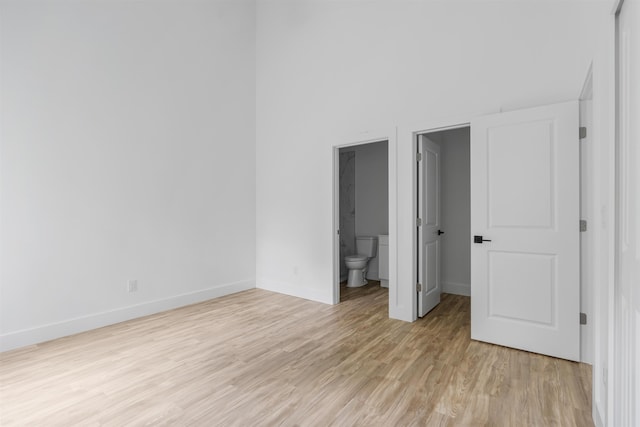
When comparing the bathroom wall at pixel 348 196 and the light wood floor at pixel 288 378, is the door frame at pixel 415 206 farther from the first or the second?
the bathroom wall at pixel 348 196

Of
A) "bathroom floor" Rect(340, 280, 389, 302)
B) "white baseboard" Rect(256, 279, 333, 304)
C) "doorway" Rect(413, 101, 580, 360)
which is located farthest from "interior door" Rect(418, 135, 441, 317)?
"white baseboard" Rect(256, 279, 333, 304)

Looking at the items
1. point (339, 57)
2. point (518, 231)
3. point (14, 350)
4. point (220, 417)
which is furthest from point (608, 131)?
point (14, 350)

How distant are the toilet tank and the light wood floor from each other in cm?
201

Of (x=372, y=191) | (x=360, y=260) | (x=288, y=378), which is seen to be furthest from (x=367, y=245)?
(x=288, y=378)

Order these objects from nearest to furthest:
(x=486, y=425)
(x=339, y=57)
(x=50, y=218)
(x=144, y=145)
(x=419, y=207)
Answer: (x=486, y=425)
(x=50, y=218)
(x=419, y=207)
(x=144, y=145)
(x=339, y=57)

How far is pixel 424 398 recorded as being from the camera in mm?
2064

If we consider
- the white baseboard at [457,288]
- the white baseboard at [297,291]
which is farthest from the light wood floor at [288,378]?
the white baseboard at [457,288]

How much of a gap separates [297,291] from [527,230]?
112 inches

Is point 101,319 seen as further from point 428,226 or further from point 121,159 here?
point 428,226

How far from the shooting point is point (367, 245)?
5.48m

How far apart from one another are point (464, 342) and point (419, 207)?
1367 mm

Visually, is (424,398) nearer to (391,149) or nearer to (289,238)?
(391,149)

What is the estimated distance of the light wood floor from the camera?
6.27 ft

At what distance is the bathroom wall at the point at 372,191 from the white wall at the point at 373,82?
5.18 feet
